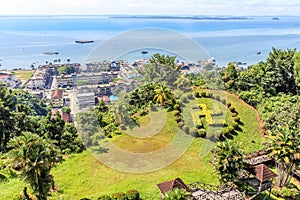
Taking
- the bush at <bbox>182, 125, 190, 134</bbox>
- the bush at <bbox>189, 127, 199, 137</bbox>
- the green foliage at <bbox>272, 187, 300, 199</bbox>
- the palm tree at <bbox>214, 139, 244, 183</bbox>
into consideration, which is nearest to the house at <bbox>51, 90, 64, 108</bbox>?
the bush at <bbox>182, 125, 190, 134</bbox>

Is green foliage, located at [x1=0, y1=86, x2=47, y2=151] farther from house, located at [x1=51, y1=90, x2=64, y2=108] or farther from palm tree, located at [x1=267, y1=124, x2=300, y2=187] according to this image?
house, located at [x1=51, y1=90, x2=64, y2=108]

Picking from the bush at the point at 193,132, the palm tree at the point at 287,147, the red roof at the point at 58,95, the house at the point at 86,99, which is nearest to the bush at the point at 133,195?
the house at the point at 86,99

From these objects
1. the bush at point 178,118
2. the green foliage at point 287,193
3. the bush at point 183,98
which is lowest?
the green foliage at point 287,193

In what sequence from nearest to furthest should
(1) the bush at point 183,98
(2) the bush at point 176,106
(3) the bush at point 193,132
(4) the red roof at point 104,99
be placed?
(4) the red roof at point 104,99 → (3) the bush at point 193,132 → (2) the bush at point 176,106 → (1) the bush at point 183,98

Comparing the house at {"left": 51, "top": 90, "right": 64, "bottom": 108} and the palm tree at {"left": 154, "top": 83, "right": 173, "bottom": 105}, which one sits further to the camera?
the house at {"left": 51, "top": 90, "right": 64, "bottom": 108}

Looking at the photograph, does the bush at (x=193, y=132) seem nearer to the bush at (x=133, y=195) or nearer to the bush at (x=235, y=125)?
the bush at (x=235, y=125)

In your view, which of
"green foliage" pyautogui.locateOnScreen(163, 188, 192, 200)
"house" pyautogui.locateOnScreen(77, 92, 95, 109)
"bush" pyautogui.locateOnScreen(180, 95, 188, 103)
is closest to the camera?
"green foliage" pyautogui.locateOnScreen(163, 188, 192, 200)

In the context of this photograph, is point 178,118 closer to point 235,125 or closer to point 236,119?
point 235,125
